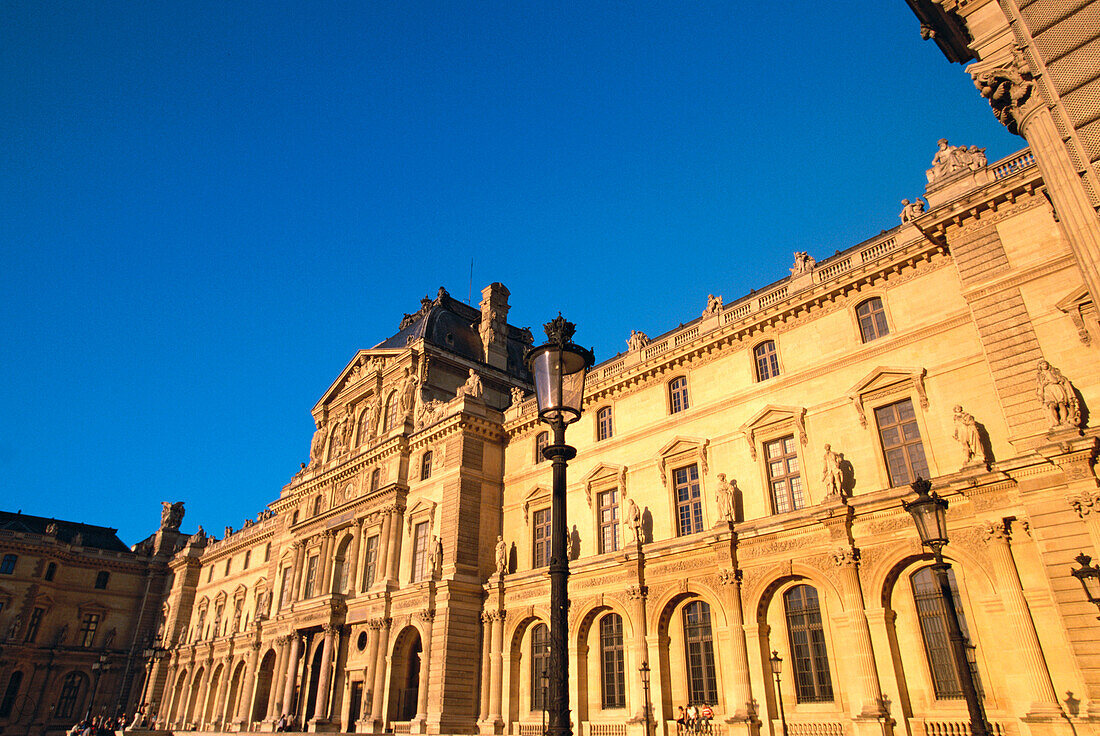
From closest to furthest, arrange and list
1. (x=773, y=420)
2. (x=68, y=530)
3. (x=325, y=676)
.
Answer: (x=773, y=420)
(x=325, y=676)
(x=68, y=530)

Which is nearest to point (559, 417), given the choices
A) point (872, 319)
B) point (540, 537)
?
point (872, 319)

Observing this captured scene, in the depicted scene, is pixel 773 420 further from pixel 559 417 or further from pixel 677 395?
pixel 559 417

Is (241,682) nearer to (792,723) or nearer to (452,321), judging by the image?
(452,321)

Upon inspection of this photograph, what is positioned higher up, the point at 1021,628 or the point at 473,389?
the point at 473,389

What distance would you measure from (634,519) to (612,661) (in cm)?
585

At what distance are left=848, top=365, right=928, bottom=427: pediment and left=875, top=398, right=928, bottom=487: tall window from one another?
470 millimetres

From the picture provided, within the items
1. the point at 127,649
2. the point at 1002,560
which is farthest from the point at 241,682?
the point at 1002,560

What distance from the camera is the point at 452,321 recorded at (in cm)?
4728

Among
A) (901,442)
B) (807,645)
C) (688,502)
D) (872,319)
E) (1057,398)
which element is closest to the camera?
(1057,398)

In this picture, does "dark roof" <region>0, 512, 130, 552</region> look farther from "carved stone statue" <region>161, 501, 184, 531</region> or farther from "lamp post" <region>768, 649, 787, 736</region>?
"lamp post" <region>768, 649, 787, 736</region>

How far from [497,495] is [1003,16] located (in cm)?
2985

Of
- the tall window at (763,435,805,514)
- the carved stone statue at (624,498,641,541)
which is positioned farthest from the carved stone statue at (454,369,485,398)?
the tall window at (763,435,805,514)

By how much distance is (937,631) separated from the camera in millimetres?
20203

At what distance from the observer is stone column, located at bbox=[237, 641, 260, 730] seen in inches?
1799
